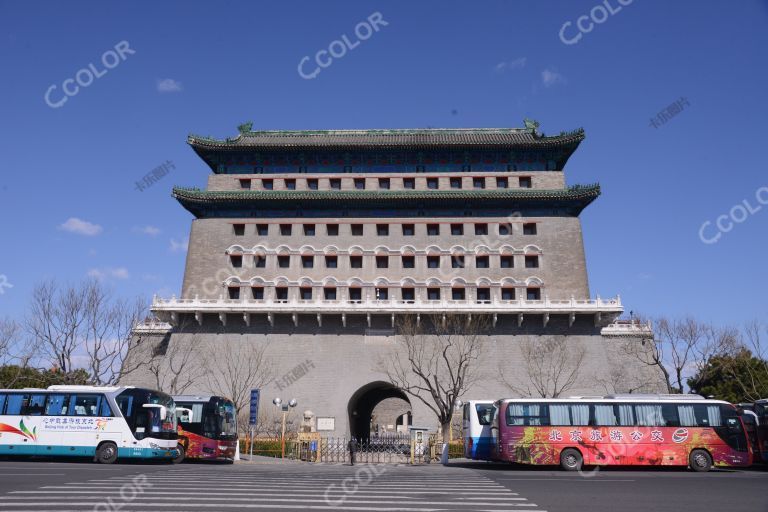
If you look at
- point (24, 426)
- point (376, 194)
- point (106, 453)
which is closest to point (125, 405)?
point (106, 453)

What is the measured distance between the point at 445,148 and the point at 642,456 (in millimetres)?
27592

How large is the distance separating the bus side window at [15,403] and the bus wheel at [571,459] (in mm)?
20150

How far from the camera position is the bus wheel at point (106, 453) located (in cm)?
2031

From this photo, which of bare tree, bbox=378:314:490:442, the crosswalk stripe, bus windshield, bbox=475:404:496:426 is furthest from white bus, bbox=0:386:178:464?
bare tree, bbox=378:314:490:442

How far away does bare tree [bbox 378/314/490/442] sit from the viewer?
121 feet

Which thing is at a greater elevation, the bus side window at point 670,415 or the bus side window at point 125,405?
the bus side window at point 125,405

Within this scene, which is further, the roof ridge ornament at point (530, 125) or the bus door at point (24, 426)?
the roof ridge ornament at point (530, 125)

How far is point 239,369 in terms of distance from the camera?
123ft

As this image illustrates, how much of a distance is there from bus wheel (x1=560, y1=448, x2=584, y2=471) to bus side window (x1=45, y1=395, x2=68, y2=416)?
1844cm

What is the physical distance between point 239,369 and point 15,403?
16.9m

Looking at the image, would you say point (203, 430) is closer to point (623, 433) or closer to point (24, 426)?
point (24, 426)

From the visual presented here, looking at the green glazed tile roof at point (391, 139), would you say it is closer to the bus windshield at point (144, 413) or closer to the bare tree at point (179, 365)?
the bare tree at point (179, 365)

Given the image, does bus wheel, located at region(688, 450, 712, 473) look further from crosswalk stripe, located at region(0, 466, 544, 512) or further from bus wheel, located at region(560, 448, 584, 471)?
crosswalk stripe, located at region(0, 466, 544, 512)

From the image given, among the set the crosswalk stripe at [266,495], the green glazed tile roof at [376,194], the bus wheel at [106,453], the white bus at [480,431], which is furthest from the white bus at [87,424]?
the green glazed tile roof at [376,194]
